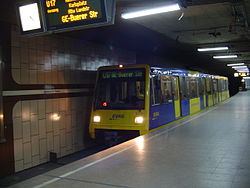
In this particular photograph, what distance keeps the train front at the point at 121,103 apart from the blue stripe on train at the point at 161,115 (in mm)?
370

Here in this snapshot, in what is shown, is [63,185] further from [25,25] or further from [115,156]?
[25,25]

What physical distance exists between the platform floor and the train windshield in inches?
63.2

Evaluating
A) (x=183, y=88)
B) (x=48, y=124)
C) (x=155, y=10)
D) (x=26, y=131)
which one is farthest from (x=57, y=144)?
(x=183, y=88)

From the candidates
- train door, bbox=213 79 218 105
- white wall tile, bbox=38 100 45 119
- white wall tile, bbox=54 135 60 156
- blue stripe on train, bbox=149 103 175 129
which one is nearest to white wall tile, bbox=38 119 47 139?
white wall tile, bbox=38 100 45 119

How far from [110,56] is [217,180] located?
8942 mm

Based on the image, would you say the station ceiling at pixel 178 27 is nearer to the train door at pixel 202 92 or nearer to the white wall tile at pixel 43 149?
the train door at pixel 202 92

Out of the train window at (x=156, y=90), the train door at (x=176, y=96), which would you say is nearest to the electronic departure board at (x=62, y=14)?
the train window at (x=156, y=90)

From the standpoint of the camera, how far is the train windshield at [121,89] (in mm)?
8398

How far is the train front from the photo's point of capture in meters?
8.20

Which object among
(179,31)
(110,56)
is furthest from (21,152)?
(179,31)

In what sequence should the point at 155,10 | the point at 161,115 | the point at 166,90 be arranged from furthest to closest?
the point at 166,90, the point at 161,115, the point at 155,10

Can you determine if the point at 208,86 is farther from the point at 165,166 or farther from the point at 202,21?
the point at 165,166

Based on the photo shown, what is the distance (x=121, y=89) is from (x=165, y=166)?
13.9 ft

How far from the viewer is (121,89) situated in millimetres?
8602
